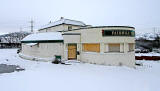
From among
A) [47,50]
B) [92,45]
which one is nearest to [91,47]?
[92,45]

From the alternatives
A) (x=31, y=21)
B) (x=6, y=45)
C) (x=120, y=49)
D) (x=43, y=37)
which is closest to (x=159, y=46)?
(x=120, y=49)

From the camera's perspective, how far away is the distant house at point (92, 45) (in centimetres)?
1507

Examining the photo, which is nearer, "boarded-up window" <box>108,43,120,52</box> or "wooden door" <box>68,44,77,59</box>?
"boarded-up window" <box>108,43,120,52</box>

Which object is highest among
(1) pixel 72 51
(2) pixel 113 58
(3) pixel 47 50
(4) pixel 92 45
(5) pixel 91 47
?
(4) pixel 92 45

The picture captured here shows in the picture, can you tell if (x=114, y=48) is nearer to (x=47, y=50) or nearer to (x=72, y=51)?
(x=72, y=51)

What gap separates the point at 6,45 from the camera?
54.8m

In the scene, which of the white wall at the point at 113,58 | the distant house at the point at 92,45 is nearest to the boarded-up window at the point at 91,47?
the distant house at the point at 92,45

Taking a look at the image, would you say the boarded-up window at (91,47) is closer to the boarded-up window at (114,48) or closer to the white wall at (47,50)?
A: the boarded-up window at (114,48)

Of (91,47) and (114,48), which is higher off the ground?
(91,47)

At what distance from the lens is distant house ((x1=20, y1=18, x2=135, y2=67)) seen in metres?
15.1

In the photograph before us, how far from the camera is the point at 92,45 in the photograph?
16.2m

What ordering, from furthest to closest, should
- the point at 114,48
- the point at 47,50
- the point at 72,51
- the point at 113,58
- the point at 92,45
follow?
1. the point at 47,50
2. the point at 72,51
3. the point at 92,45
4. the point at 114,48
5. the point at 113,58

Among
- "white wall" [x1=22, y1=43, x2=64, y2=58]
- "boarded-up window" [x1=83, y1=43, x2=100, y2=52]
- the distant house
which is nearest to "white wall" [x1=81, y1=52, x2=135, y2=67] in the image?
the distant house

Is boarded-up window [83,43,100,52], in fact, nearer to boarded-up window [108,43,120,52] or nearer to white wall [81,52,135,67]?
white wall [81,52,135,67]
